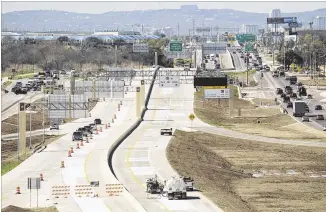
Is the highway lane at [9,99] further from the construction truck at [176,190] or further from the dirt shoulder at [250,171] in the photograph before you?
the construction truck at [176,190]

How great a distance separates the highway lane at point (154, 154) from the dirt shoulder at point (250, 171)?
2.58 feet

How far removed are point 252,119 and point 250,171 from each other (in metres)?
30.7

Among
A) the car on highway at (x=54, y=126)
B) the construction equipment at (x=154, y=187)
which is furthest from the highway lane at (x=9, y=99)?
the construction equipment at (x=154, y=187)

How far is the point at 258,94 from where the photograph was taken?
110438 millimetres

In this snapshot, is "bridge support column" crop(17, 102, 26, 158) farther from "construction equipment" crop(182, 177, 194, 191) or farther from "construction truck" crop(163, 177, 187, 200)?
"construction truck" crop(163, 177, 187, 200)

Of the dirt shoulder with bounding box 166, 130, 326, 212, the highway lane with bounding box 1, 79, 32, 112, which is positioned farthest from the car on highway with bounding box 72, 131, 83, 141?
the highway lane with bounding box 1, 79, 32, 112

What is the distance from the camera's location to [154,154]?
5291 cm

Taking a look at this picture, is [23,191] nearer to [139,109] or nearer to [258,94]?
[139,109]

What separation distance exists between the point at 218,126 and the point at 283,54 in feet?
279

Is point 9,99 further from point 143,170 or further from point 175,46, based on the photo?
point 143,170

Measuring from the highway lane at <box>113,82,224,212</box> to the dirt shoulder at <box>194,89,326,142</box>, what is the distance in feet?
5.92

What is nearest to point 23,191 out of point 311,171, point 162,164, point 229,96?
point 162,164

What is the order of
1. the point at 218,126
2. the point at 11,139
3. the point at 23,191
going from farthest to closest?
the point at 218,126 < the point at 11,139 < the point at 23,191

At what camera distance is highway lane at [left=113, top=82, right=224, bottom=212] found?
36.5 meters
